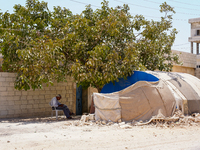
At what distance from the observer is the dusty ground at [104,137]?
662 cm

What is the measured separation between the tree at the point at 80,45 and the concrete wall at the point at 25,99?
3.10ft

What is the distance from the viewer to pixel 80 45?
12.2 metres

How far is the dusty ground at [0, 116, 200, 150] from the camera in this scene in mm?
6621

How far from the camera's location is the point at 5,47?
1253 cm

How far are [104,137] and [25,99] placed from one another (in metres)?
7.02

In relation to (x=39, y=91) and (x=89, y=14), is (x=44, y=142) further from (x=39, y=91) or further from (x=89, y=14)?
(x=89, y=14)

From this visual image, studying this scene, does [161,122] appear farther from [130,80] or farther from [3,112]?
[3,112]

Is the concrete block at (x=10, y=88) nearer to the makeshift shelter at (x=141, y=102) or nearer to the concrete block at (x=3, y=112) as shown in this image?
the concrete block at (x=3, y=112)

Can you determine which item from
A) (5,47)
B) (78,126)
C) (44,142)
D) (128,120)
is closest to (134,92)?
(128,120)

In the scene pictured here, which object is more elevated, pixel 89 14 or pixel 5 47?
pixel 89 14

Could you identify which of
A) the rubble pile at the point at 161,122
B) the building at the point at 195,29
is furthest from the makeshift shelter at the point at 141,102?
the building at the point at 195,29

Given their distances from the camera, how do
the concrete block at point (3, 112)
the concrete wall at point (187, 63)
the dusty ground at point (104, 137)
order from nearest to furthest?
1. the dusty ground at point (104, 137)
2. the concrete block at point (3, 112)
3. the concrete wall at point (187, 63)

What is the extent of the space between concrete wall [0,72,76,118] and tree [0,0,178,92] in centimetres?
95

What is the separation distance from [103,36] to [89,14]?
5.88 feet
